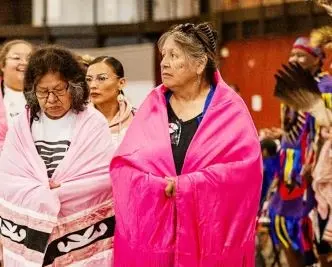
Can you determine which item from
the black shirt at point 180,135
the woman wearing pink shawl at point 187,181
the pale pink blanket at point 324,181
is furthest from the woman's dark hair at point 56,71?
the pale pink blanket at point 324,181

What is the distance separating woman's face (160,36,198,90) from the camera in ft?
11.5

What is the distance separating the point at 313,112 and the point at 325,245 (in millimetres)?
808

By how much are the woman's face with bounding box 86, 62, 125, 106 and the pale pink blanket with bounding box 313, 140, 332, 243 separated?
3.98ft

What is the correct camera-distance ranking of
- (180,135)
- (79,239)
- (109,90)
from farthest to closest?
1. (109,90)
2. (79,239)
3. (180,135)

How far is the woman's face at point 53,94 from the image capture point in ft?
11.6

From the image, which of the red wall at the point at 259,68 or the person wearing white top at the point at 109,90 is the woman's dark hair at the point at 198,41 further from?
the red wall at the point at 259,68

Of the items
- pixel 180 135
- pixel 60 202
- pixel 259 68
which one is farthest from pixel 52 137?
pixel 259 68

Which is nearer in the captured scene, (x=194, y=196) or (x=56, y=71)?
(x=194, y=196)

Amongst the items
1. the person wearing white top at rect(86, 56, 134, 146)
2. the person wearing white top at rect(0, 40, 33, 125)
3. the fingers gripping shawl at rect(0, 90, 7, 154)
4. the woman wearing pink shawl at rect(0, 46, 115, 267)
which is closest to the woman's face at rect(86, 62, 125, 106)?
the person wearing white top at rect(86, 56, 134, 146)

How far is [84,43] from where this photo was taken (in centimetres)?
1058

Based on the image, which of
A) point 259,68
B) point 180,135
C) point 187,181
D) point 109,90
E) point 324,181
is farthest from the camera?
point 259,68

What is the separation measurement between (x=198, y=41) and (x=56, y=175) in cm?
77

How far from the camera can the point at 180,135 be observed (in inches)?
137

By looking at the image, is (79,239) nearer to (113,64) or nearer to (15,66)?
(113,64)
